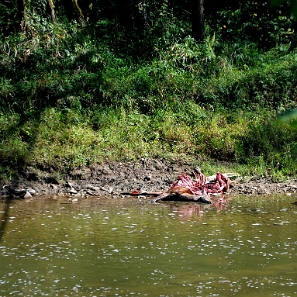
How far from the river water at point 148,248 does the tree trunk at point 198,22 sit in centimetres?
597

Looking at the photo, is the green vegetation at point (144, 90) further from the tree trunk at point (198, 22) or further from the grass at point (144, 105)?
the tree trunk at point (198, 22)

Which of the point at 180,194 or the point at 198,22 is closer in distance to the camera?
the point at 180,194

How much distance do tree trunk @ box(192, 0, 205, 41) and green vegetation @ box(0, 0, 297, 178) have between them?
1.19 feet

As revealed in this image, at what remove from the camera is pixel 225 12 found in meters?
15.9

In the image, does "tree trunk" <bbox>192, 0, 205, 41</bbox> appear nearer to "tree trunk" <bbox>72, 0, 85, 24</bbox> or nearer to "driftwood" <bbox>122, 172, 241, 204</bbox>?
"tree trunk" <bbox>72, 0, 85, 24</bbox>

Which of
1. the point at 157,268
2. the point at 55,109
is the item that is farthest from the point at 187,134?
the point at 157,268

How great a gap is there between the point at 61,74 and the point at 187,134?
9.62 ft

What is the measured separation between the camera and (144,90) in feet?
41.7

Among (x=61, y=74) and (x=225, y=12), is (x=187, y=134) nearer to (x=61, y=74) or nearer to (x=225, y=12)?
(x=61, y=74)

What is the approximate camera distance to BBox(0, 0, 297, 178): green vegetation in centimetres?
1113

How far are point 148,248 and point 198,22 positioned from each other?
8739 millimetres

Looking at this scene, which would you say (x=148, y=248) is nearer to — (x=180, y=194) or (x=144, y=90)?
(x=180, y=194)

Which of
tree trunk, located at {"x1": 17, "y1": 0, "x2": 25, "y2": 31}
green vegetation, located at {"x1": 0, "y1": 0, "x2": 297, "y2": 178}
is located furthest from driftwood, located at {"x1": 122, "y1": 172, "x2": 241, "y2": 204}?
tree trunk, located at {"x1": 17, "y1": 0, "x2": 25, "y2": 31}

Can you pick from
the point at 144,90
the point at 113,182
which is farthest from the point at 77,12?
the point at 113,182
